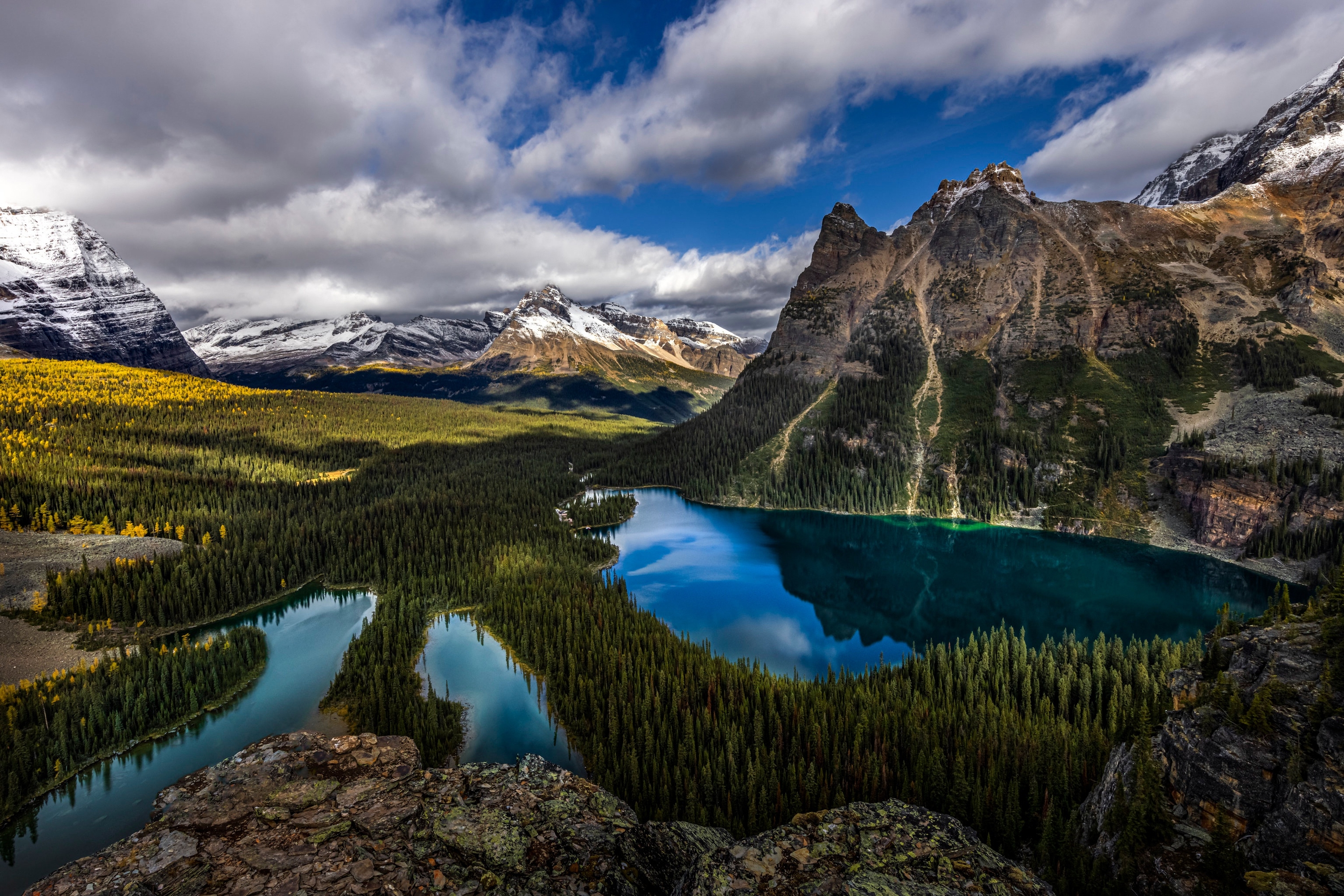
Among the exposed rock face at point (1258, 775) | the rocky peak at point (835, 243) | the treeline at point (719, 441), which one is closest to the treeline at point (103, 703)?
the exposed rock face at point (1258, 775)

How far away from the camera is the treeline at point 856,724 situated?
28.9 metres

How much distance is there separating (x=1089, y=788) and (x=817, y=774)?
1434 centimetres

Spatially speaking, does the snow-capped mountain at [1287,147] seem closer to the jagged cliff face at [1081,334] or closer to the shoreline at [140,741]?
the jagged cliff face at [1081,334]

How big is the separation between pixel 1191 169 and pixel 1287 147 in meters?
44.0

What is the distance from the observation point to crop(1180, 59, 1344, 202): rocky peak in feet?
419

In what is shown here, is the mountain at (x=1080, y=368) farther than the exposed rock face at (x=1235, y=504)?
Yes

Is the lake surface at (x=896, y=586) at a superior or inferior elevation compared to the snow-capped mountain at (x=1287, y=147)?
inferior

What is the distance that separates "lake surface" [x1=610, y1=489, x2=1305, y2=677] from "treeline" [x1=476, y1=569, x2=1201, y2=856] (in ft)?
25.7

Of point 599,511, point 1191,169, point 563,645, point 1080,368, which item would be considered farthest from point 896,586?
point 1191,169

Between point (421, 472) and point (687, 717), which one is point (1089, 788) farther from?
point (421, 472)

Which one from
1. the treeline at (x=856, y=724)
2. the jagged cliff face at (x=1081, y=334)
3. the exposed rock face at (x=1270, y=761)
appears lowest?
the treeline at (x=856, y=724)

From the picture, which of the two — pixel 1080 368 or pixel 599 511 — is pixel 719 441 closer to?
pixel 599 511

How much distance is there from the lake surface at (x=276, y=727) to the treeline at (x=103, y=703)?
147 cm

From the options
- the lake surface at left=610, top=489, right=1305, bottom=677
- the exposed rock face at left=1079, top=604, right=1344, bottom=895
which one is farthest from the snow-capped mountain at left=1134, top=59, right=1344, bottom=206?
the exposed rock face at left=1079, top=604, right=1344, bottom=895
